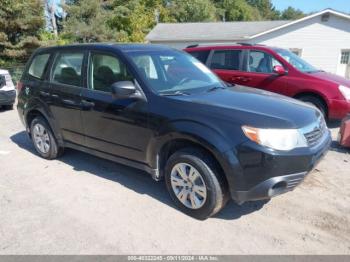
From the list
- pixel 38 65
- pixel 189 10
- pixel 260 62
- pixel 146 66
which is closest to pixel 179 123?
pixel 146 66

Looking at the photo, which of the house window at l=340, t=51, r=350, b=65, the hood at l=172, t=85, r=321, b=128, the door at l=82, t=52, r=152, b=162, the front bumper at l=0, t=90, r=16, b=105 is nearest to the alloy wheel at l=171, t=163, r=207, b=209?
the door at l=82, t=52, r=152, b=162

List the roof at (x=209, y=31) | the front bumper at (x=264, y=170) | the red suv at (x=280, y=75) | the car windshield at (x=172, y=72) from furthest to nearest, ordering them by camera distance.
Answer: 1. the roof at (x=209, y=31)
2. the red suv at (x=280, y=75)
3. the car windshield at (x=172, y=72)
4. the front bumper at (x=264, y=170)

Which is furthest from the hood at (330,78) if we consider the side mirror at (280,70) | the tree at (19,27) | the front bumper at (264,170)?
the tree at (19,27)

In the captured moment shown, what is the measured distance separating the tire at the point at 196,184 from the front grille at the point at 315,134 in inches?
36.7

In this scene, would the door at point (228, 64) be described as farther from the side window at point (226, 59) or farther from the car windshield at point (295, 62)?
the car windshield at point (295, 62)

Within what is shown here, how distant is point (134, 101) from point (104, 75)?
2.39 ft

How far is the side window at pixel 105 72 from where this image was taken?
4023mm

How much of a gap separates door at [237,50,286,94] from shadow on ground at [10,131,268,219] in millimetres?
3893

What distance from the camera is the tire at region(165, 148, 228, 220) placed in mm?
3303

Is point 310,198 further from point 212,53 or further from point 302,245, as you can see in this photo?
point 212,53

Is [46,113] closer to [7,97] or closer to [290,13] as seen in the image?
[7,97]

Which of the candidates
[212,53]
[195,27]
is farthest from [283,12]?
[212,53]

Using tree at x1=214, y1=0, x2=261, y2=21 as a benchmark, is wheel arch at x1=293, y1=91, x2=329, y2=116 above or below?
below

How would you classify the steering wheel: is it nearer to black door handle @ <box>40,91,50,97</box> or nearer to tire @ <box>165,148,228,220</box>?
tire @ <box>165,148,228,220</box>
